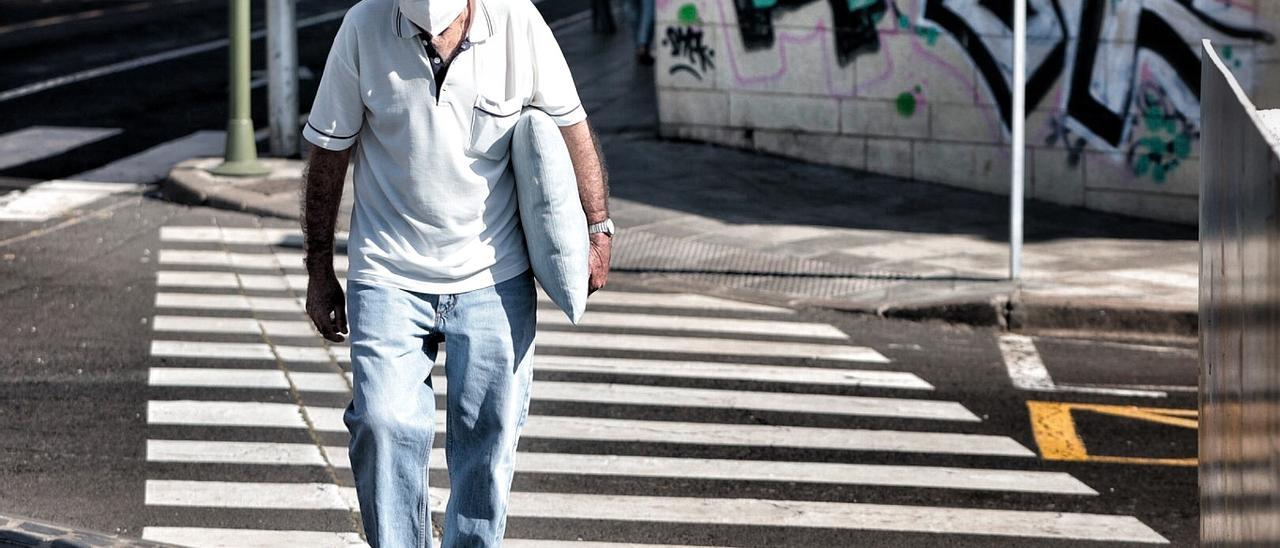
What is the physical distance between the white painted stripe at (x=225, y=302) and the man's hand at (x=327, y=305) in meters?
4.83

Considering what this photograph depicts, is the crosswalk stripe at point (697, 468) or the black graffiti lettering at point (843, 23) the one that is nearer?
the crosswalk stripe at point (697, 468)

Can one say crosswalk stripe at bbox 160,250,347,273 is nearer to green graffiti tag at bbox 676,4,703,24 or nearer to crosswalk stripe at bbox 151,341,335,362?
crosswalk stripe at bbox 151,341,335,362

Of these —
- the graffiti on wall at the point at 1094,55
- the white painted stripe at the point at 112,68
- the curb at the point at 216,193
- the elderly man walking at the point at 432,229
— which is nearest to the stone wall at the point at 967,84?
the graffiti on wall at the point at 1094,55

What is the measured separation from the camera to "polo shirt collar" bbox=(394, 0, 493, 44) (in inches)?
169

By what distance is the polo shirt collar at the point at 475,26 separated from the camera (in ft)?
14.0

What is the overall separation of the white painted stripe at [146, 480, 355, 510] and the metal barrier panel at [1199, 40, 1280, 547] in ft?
10.0

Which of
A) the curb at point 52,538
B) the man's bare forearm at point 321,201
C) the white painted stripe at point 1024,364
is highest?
the man's bare forearm at point 321,201

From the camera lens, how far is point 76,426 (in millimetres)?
7070

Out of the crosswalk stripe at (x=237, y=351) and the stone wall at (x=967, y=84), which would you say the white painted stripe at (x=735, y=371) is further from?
the stone wall at (x=967, y=84)

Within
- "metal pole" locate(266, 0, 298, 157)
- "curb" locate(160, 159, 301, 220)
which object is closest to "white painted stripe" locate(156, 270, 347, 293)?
"curb" locate(160, 159, 301, 220)

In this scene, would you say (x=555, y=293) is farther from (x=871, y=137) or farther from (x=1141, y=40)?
(x=871, y=137)

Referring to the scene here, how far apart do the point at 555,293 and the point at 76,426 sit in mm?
3320

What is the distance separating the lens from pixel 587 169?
4.54 metres

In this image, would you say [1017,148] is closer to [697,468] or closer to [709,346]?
[709,346]
